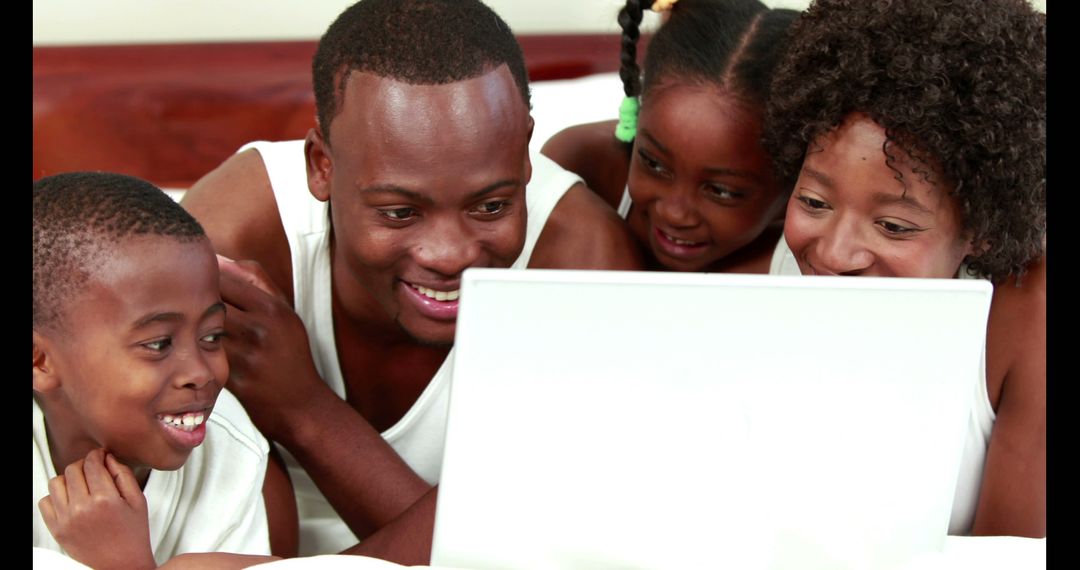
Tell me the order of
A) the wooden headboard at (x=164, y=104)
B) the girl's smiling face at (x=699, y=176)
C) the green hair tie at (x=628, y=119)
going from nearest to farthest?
the girl's smiling face at (x=699, y=176)
the green hair tie at (x=628, y=119)
the wooden headboard at (x=164, y=104)

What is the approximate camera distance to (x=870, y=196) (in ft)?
3.60

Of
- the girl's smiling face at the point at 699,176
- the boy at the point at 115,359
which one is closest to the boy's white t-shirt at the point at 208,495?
the boy at the point at 115,359

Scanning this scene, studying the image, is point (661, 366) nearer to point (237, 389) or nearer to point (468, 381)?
point (468, 381)

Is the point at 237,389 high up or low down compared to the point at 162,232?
down

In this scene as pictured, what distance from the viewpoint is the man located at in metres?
1.07

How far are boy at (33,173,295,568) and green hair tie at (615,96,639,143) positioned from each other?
0.64 meters

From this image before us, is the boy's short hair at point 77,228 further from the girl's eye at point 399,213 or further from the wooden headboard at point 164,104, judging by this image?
the wooden headboard at point 164,104

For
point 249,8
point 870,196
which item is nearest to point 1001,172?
point 870,196

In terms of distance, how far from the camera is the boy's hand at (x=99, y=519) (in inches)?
37.4

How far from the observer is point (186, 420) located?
39.6 inches

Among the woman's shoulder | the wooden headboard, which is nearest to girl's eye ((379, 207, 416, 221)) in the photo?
the woman's shoulder

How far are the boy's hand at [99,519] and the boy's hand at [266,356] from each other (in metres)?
0.25

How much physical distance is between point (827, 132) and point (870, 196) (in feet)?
0.29

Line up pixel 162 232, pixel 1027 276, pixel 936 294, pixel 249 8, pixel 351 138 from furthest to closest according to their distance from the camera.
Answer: pixel 249 8, pixel 1027 276, pixel 351 138, pixel 162 232, pixel 936 294
